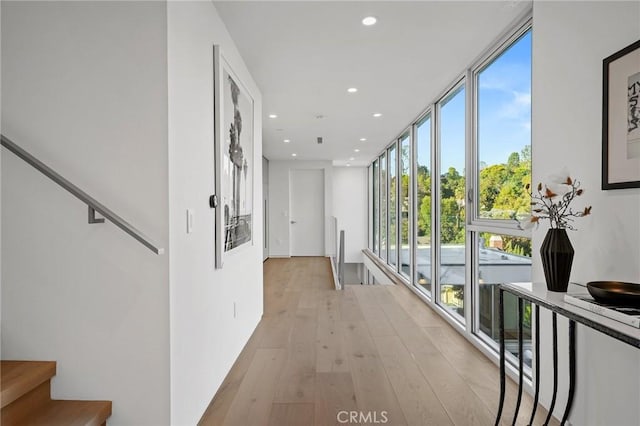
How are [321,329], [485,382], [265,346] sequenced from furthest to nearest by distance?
[321,329] < [265,346] < [485,382]

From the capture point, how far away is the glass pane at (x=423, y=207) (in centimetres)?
469

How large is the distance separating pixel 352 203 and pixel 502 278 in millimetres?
7636

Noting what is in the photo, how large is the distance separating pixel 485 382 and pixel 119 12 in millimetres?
3035

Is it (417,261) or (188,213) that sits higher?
(188,213)

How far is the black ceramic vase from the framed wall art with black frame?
320 mm

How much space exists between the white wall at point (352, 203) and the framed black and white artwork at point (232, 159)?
282 inches

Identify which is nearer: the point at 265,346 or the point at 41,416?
the point at 41,416

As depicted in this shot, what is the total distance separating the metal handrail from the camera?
150 centimetres

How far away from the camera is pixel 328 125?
556cm

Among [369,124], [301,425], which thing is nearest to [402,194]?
[369,124]

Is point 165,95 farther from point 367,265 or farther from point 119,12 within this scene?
point 367,265

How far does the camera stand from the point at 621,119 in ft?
5.23

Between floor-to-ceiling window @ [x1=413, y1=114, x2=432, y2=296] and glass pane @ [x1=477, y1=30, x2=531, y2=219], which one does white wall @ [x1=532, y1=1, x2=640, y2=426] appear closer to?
glass pane @ [x1=477, y1=30, x2=531, y2=219]
